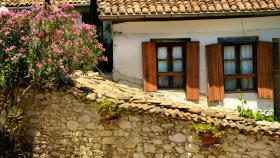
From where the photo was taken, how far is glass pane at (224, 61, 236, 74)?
514 inches

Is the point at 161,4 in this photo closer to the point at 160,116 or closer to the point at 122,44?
the point at 122,44

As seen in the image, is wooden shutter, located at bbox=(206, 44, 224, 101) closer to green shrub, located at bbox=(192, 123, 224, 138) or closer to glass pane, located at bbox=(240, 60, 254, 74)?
glass pane, located at bbox=(240, 60, 254, 74)

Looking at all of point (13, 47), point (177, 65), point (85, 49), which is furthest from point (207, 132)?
point (13, 47)

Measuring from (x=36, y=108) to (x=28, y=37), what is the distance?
169cm

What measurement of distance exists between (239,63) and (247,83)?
649mm

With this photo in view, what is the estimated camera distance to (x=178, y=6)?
12.6 metres

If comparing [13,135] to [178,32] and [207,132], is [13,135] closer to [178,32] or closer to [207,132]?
[207,132]

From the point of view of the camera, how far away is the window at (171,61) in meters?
12.9

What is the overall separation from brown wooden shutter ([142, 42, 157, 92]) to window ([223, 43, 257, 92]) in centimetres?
209

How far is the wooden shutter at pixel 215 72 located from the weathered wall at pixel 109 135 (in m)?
3.20

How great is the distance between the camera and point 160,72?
13.0m

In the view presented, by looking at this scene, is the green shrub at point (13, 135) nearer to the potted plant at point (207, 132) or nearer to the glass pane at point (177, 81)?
the potted plant at point (207, 132)

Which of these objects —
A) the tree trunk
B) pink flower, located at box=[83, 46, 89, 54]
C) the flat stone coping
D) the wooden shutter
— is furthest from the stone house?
pink flower, located at box=[83, 46, 89, 54]

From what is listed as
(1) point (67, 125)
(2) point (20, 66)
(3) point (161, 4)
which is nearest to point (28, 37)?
(2) point (20, 66)
